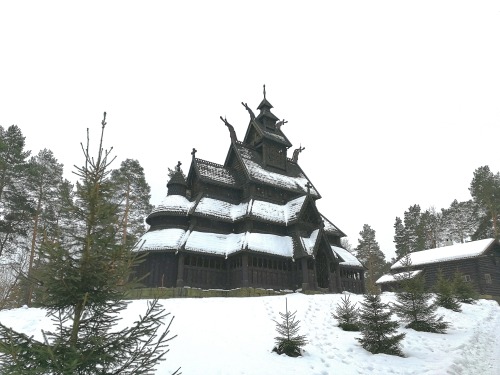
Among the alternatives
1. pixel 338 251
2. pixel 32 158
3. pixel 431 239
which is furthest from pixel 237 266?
pixel 431 239

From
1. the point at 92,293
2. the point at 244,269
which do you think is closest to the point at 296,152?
the point at 244,269

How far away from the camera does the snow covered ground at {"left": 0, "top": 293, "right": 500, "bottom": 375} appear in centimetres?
857

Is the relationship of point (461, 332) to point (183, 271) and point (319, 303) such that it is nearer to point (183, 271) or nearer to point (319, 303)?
point (319, 303)

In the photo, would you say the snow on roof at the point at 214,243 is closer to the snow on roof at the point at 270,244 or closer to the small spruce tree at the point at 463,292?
the snow on roof at the point at 270,244

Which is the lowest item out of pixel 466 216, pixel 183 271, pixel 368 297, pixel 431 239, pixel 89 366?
pixel 89 366

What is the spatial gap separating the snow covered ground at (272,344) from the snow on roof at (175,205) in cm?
989

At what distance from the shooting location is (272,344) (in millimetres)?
10562

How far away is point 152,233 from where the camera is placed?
24.4m

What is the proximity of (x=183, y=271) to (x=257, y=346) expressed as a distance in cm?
1340

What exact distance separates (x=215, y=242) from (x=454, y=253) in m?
30.1

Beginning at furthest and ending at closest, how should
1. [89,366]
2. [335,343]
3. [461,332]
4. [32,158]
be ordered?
1. [32,158]
2. [461,332]
3. [335,343]
4. [89,366]

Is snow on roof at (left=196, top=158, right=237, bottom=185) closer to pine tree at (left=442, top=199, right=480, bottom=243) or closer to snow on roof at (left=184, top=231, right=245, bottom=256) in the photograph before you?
snow on roof at (left=184, top=231, right=245, bottom=256)

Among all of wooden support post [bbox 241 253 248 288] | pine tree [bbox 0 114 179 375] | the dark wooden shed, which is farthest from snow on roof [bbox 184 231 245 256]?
the dark wooden shed

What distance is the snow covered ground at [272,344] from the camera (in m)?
8.57
